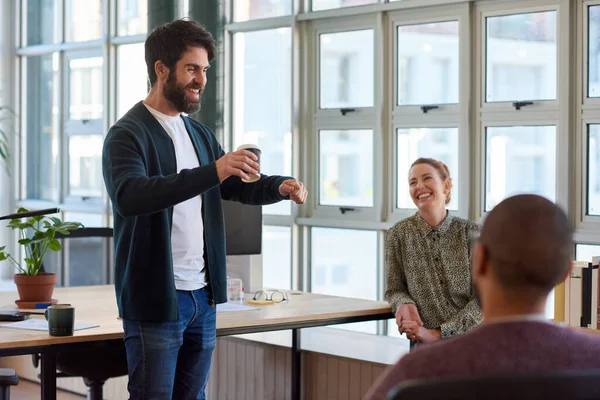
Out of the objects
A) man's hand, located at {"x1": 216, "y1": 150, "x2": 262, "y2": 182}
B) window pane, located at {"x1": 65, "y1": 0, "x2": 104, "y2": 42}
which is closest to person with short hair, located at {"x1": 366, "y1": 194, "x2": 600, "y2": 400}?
man's hand, located at {"x1": 216, "y1": 150, "x2": 262, "y2": 182}

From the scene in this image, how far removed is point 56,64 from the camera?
277 inches

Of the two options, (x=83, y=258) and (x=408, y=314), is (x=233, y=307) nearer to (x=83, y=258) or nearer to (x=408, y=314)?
(x=408, y=314)

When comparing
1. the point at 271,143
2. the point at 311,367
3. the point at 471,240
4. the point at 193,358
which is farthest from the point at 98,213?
the point at 193,358

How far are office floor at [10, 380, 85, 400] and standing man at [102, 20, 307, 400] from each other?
319 cm

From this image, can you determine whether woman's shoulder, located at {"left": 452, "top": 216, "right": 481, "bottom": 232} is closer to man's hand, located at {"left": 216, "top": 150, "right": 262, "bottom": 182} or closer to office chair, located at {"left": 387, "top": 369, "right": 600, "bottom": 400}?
man's hand, located at {"left": 216, "top": 150, "right": 262, "bottom": 182}

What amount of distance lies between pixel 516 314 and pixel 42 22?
636 cm

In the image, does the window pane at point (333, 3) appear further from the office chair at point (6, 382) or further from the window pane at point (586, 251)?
the office chair at point (6, 382)

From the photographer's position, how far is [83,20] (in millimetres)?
6820

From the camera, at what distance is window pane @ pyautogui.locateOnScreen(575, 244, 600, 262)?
4102 millimetres

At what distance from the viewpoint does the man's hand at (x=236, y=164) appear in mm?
2348

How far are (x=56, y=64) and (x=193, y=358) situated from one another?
486cm

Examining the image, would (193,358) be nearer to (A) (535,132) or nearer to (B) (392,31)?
(A) (535,132)

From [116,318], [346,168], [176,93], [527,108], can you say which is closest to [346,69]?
[346,168]

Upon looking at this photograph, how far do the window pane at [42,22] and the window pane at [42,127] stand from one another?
0.14 metres
